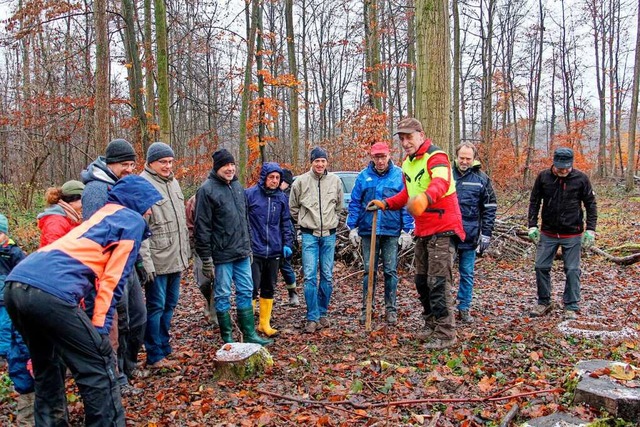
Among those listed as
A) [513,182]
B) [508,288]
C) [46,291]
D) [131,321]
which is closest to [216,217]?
[131,321]

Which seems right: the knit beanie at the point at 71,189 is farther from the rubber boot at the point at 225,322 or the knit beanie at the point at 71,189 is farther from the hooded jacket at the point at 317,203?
the hooded jacket at the point at 317,203

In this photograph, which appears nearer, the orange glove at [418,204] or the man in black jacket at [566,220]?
the orange glove at [418,204]

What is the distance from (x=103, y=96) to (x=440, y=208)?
7.11m

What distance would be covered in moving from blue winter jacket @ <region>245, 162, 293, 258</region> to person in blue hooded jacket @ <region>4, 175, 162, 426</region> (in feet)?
7.82

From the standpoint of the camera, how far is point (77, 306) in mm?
2809

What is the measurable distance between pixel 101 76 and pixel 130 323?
6.62m

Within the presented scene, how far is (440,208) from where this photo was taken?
16.0ft

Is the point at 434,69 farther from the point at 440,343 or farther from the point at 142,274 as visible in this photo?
the point at 142,274

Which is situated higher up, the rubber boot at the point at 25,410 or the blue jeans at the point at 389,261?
the blue jeans at the point at 389,261

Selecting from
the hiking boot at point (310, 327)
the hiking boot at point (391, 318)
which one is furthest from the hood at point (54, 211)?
the hiking boot at point (391, 318)

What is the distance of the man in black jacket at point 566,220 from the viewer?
569 centimetres

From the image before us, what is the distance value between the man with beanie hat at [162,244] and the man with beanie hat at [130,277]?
235 millimetres

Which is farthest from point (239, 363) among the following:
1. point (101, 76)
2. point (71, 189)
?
point (101, 76)

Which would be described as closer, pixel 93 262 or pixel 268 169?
pixel 93 262
